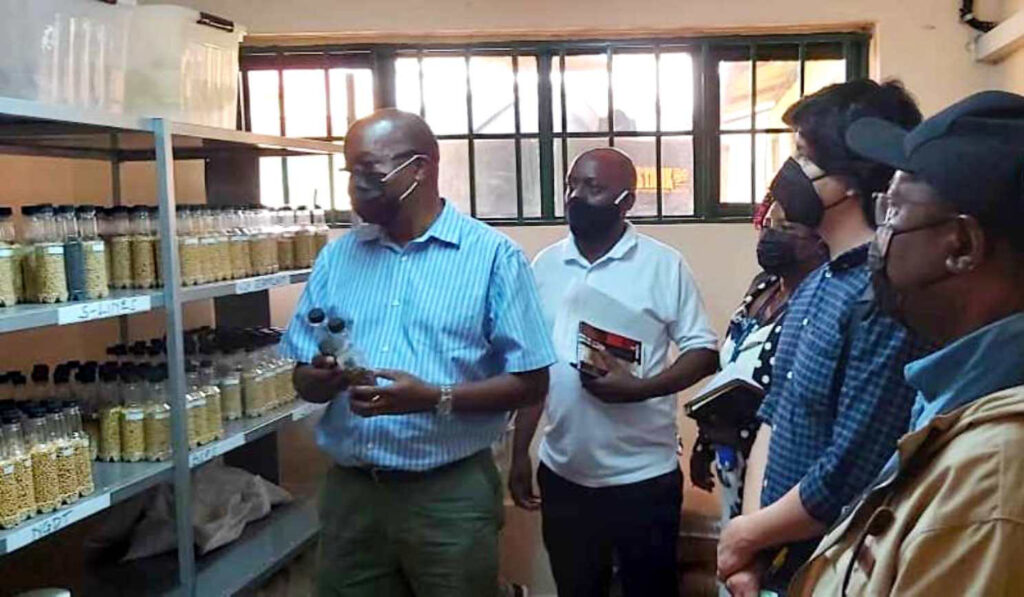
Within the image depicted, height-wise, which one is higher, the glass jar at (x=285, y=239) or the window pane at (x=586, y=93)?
the window pane at (x=586, y=93)

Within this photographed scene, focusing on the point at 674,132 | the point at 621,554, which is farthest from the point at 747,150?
the point at 621,554

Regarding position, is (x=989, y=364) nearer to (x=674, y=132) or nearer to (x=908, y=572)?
(x=908, y=572)

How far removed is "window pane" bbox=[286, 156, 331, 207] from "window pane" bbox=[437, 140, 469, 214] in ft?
1.68

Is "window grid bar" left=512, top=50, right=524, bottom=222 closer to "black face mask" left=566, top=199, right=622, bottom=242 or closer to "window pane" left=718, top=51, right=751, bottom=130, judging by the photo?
"window pane" left=718, top=51, right=751, bottom=130

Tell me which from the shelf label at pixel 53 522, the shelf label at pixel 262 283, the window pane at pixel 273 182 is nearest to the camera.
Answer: the shelf label at pixel 53 522

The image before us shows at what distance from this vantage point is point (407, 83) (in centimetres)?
381

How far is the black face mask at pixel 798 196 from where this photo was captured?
65.1 inches

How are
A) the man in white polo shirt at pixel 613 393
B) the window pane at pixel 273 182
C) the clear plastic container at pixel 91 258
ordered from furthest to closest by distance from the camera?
the window pane at pixel 273 182 → the man in white polo shirt at pixel 613 393 → the clear plastic container at pixel 91 258

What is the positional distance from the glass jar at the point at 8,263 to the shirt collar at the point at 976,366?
183 cm

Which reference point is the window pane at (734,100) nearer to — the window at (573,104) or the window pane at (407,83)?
the window at (573,104)

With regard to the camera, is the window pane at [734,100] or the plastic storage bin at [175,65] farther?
the window pane at [734,100]

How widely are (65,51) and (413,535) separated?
1431 mm

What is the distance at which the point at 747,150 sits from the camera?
12.3 ft

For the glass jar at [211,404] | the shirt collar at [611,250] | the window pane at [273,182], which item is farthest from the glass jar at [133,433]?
the window pane at [273,182]
